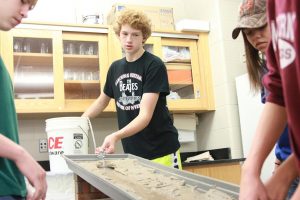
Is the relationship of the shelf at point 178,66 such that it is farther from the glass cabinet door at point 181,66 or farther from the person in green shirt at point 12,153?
the person in green shirt at point 12,153

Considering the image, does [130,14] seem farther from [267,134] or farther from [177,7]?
[177,7]

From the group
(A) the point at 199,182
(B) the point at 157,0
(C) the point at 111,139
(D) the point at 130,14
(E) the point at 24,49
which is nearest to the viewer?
(A) the point at 199,182

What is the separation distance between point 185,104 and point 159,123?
1194 millimetres

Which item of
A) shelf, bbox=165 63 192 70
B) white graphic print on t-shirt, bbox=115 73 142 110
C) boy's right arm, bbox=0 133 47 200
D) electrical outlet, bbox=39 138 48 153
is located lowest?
electrical outlet, bbox=39 138 48 153

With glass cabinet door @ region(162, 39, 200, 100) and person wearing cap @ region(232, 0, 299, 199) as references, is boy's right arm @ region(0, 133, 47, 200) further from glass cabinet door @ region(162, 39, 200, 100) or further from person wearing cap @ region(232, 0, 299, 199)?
glass cabinet door @ region(162, 39, 200, 100)

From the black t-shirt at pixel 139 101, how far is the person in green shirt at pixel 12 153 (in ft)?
2.76

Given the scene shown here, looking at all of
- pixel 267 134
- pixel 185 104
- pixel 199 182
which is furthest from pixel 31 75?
pixel 267 134

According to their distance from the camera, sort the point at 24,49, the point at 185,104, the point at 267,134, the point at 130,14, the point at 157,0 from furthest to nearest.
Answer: the point at 157,0
the point at 185,104
the point at 24,49
the point at 130,14
the point at 267,134

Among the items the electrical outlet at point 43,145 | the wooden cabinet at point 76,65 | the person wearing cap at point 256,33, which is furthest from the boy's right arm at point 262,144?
the electrical outlet at point 43,145

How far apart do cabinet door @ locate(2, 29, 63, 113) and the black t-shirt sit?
914mm

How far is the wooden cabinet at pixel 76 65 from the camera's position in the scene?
258 centimetres

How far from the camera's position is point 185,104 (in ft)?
9.57

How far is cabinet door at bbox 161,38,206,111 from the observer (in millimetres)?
2959

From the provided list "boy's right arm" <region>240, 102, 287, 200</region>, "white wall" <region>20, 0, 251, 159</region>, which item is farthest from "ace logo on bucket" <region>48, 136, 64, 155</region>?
"boy's right arm" <region>240, 102, 287, 200</region>
